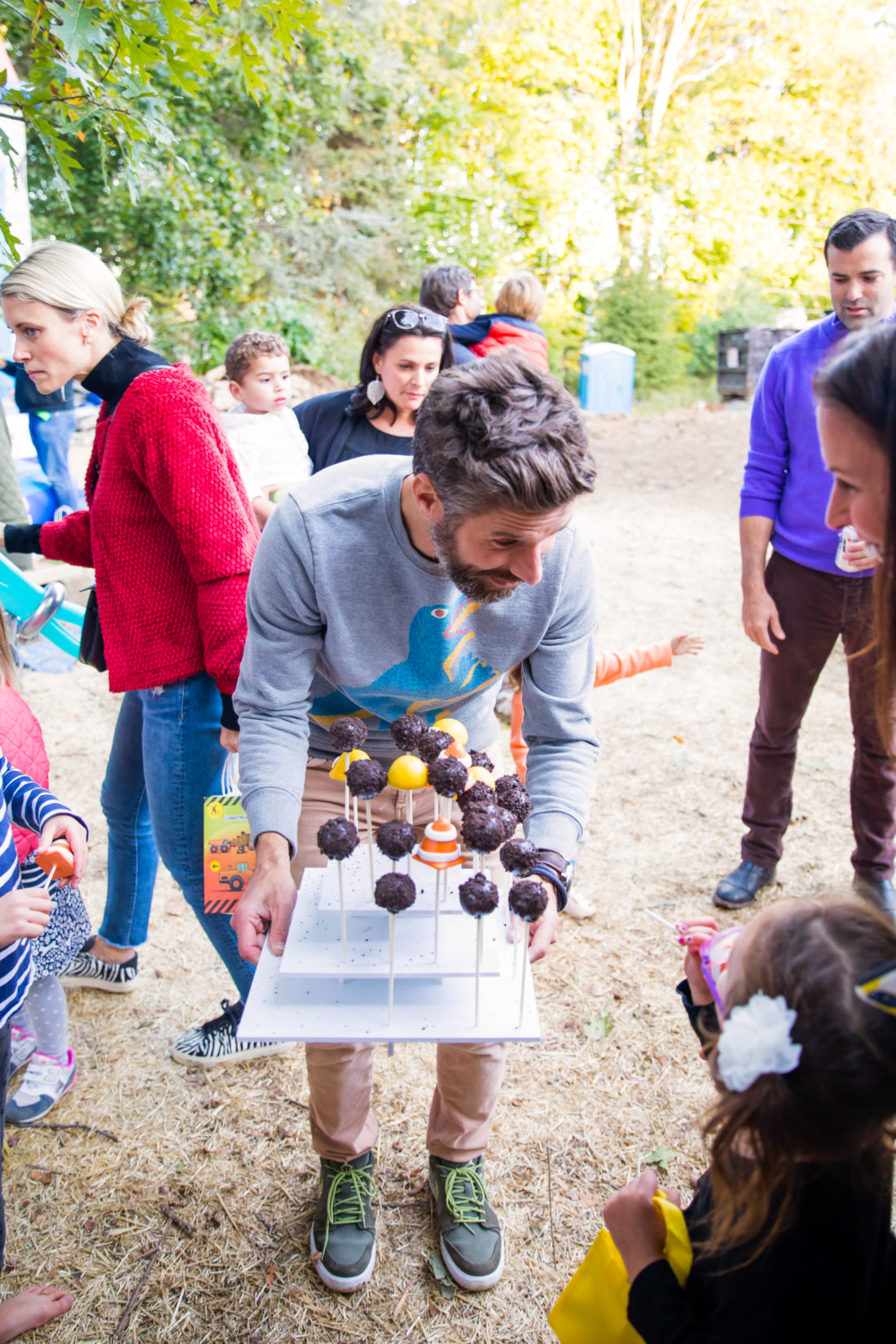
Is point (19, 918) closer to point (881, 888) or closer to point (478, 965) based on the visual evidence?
point (478, 965)

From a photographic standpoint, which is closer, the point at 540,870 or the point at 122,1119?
the point at 540,870

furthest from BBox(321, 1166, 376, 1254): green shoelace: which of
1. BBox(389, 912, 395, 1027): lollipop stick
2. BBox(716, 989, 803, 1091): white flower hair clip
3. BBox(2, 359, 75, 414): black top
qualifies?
BBox(2, 359, 75, 414): black top

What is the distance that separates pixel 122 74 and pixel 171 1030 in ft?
8.47

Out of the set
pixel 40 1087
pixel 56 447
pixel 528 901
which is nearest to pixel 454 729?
pixel 528 901

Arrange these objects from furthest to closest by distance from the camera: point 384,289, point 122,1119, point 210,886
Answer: point 384,289
point 122,1119
point 210,886

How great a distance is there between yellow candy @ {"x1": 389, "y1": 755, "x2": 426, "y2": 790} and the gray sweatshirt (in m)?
0.30

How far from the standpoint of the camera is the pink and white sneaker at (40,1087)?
2.58 m

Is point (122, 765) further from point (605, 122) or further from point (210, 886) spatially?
point (605, 122)

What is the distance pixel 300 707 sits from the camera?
2.04 meters

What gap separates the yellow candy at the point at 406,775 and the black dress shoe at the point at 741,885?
2167mm

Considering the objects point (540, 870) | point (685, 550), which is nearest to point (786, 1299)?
point (540, 870)

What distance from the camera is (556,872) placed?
1874mm

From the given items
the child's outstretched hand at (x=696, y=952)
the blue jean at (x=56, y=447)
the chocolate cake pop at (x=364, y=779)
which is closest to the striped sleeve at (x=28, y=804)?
the chocolate cake pop at (x=364, y=779)

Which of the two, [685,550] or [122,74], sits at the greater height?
[122,74]
